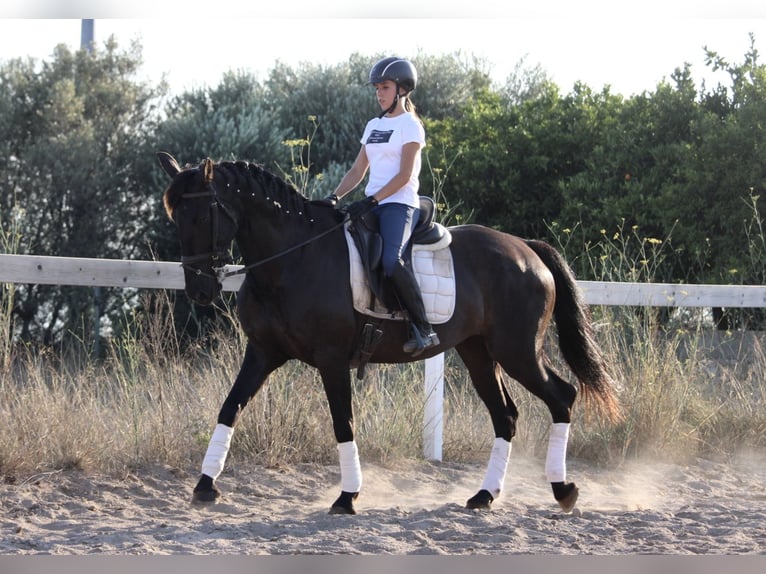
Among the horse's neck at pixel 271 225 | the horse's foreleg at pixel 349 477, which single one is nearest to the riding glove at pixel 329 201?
the horse's neck at pixel 271 225

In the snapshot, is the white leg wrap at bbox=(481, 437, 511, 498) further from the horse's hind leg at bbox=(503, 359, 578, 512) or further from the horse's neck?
the horse's neck

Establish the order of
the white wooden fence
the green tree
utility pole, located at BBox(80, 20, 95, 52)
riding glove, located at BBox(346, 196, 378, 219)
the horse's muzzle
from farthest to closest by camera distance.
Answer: utility pole, located at BBox(80, 20, 95, 52) → the green tree → the white wooden fence → riding glove, located at BBox(346, 196, 378, 219) → the horse's muzzle

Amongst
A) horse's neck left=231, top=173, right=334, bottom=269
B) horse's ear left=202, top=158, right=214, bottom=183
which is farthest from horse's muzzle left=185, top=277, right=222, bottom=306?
horse's ear left=202, top=158, right=214, bottom=183

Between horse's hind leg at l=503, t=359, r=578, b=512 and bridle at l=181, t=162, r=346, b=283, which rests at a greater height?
bridle at l=181, t=162, r=346, b=283

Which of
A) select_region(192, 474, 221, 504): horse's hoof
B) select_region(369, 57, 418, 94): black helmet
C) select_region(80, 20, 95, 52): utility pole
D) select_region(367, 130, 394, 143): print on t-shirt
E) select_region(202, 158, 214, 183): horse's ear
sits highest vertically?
select_region(80, 20, 95, 52): utility pole

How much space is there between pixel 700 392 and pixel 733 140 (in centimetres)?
616

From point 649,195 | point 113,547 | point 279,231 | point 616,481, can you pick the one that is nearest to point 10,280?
point 279,231

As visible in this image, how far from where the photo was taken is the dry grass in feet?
23.2

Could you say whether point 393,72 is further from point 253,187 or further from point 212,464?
point 212,464

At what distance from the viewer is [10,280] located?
6.82 m

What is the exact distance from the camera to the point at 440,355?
817cm

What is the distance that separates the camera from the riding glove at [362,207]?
626cm

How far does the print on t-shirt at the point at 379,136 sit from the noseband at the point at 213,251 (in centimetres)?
111

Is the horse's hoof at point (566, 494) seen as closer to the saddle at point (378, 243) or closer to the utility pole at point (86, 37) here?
the saddle at point (378, 243)
